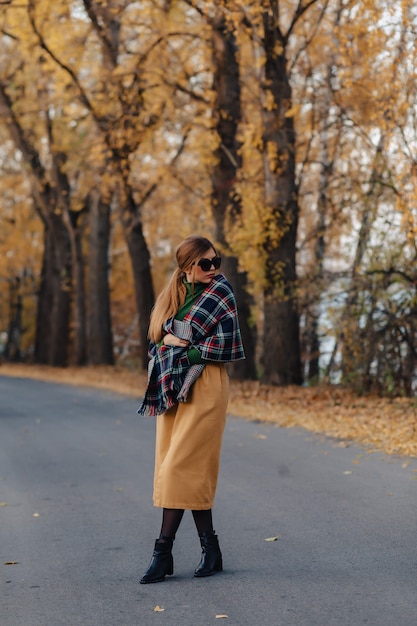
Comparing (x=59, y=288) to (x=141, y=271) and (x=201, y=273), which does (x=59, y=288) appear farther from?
(x=201, y=273)

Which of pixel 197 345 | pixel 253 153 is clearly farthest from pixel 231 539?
pixel 253 153

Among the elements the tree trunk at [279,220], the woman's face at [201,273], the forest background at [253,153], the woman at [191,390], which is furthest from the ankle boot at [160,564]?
the tree trunk at [279,220]

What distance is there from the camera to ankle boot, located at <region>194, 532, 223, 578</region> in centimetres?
640

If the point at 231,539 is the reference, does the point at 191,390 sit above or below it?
above

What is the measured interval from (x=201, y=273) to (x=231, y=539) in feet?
6.76

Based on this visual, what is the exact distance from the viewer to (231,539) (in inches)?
298

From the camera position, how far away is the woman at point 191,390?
20.8ft

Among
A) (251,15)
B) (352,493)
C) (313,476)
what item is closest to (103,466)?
(313,476)

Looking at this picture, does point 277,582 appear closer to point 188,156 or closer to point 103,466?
point 103,466

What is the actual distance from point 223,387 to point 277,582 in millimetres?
1136

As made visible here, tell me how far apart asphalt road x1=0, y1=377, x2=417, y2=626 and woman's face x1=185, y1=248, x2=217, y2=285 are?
1.71 meters

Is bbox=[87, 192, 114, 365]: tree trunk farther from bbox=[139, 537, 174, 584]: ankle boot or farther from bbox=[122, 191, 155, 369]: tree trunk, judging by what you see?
bbox=[139, 537, 174, 584]: ankle boot

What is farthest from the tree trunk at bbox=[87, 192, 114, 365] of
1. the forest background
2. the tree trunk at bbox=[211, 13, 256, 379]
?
the tree trunk at bbox=[211, 13, 256, 379]

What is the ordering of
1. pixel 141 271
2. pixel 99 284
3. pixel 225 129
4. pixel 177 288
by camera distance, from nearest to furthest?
pixel 177 288, pixel 225 129, pixel 141 271, pixel 99 284
